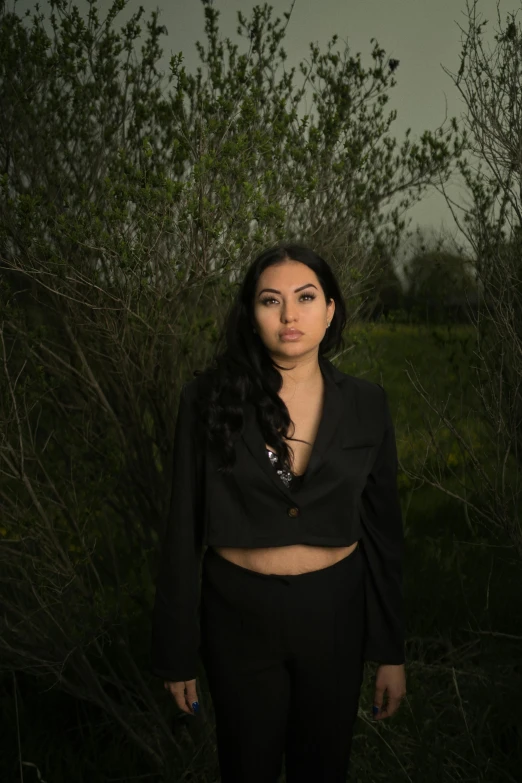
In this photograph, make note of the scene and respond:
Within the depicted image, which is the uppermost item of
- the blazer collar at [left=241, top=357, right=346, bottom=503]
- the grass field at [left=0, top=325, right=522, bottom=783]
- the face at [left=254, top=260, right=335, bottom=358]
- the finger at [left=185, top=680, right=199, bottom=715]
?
the face at [left=254, top=260, right=335, bottom=358]

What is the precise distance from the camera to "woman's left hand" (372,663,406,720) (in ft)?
6.99

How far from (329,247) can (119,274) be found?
1.07m

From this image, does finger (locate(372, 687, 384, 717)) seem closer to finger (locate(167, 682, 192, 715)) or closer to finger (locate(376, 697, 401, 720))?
finger (locate(376, 697, 401, 720))

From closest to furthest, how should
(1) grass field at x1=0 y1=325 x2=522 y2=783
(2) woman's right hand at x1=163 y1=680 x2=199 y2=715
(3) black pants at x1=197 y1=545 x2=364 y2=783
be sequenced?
(3) black pants at x1=197 y1=545 x2=364 y2=783
(2) woman's right hand at x1=163 y1=680 x2=199 y2=715
(1) grass field at x1=0 y1=325 x2=522 y2=783

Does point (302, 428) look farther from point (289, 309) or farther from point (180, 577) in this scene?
point (180, 577)

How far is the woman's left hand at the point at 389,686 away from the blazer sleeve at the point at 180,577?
49 centimetres

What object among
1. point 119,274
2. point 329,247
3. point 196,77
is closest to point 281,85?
point 196,77

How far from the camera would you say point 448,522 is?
17.0ft

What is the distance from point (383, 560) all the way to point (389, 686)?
324 mm

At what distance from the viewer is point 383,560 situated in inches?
83.7

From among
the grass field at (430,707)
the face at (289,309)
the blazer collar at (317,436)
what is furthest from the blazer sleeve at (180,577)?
the grass field at (430,707)

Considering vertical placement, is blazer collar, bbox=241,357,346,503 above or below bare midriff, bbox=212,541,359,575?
above

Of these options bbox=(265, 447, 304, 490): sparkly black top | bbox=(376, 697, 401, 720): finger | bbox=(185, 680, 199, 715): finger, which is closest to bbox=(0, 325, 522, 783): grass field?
bbox=(376, 697, 401, 720): finger

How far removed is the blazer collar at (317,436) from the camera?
6.42 feet
